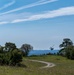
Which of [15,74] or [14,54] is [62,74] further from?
[14,54]

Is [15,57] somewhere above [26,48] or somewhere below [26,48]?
below

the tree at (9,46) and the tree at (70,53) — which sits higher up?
the tree at (9,46)

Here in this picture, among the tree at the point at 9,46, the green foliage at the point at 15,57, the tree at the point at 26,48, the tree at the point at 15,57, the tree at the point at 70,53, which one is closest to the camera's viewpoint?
the tree at the point at 15,57

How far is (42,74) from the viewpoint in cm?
2522

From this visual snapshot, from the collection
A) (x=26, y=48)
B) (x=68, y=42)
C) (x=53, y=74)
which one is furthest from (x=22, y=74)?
(x=68, y=42)

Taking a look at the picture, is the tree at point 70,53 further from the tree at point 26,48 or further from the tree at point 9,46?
the tree at point 26,48

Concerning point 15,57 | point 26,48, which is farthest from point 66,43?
point 15,57

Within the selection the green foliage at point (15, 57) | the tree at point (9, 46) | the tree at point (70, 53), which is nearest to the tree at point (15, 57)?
the green foliage at point (15, 57)

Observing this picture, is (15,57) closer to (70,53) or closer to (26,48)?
(70,53)

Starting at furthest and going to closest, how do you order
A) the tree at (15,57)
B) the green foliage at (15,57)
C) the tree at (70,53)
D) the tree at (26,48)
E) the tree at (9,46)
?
the tree at (26,48) < the tree at (70,53) < the tree at (9,46) < the green foliage at (15,57) < the tree at (15,57)

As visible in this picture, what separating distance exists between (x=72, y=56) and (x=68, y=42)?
45222 mm

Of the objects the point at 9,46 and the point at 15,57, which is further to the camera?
the point at 9,46

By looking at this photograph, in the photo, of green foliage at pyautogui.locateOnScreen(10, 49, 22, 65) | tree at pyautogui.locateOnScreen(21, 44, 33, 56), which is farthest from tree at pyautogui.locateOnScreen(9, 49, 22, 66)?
tree at pyautogui.locateOnScreen(21, 44, 33, 56)

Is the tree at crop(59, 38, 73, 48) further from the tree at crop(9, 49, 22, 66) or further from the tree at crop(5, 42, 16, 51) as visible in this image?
the tree at crop(9, 49, 22, 66)
